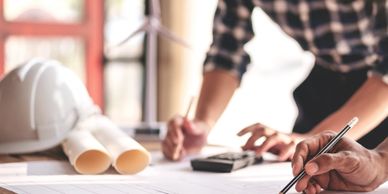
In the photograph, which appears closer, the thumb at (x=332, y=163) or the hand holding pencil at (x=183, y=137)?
the thumb at (x=332, y=163)

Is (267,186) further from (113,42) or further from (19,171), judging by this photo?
(113,42)

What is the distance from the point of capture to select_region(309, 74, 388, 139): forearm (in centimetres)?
132

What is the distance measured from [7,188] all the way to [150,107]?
153 cm

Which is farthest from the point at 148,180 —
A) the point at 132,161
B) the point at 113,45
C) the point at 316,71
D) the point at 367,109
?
the point at 113,45

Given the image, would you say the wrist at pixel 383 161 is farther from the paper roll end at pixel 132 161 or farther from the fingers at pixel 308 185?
the paper roll end at pixel 132 161

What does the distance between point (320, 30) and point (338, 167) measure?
716 millimetres

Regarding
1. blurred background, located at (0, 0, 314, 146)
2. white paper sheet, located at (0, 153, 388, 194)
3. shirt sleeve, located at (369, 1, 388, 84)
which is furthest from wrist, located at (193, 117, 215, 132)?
blurred background, located at (0, 0, 314, 146)

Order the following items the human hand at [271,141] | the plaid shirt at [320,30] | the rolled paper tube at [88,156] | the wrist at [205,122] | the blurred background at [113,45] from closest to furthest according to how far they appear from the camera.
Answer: the rolled paper tube at [88,156]
the human hand at [271,141]
the plaid shirt at [320,30]
the wrist at [205,122]
the blurred background at [113,45]

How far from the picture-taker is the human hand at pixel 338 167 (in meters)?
0.94

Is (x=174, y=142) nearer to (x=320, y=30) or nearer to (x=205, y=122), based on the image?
(x=205, y=122)

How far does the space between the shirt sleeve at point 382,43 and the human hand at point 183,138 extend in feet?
1.35

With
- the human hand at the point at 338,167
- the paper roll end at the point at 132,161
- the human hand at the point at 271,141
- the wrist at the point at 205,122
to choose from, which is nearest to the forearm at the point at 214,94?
the wrist at the point at 205,122

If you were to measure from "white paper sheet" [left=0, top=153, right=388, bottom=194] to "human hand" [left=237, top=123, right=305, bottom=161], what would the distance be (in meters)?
0.04

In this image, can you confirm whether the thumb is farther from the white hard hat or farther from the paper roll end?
the white hard hat
